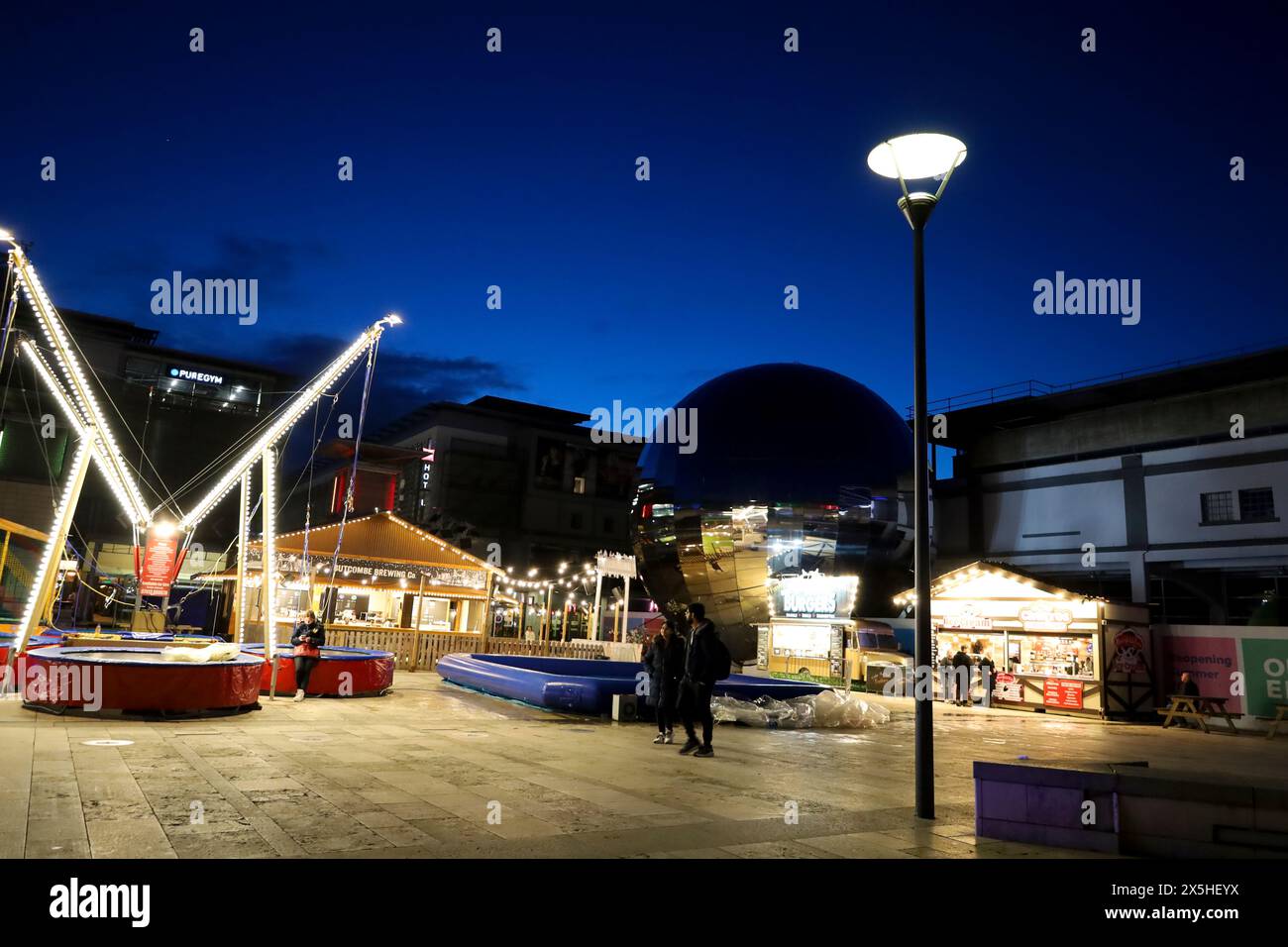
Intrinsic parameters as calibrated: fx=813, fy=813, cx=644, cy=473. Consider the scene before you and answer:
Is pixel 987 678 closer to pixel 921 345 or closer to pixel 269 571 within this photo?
pixel 921 345

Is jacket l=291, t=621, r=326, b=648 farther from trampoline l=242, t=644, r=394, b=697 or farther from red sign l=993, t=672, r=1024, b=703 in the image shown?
red sign l=993, t=672, r=1024, b=703

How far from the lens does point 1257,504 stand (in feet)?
95.2

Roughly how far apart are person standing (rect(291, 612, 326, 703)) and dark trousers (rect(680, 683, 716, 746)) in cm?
862

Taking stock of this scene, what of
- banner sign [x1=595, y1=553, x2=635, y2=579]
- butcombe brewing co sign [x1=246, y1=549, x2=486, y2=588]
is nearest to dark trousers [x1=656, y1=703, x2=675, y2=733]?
butcombe brewing co sign [x1=246, y1=549, x2=486, y2=588]

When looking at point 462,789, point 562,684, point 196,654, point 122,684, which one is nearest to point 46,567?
point 122,684

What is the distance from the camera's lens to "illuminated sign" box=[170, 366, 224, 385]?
55.2 m

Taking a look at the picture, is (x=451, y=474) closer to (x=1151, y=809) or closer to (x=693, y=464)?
(x=693, y=464)

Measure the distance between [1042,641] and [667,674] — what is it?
1590cm

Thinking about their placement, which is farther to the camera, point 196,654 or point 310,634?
point 310,634

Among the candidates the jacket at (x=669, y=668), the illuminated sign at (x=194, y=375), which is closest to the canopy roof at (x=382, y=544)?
the jacket at (x=669, y=668)

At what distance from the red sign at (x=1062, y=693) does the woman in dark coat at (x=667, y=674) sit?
1495 cm
